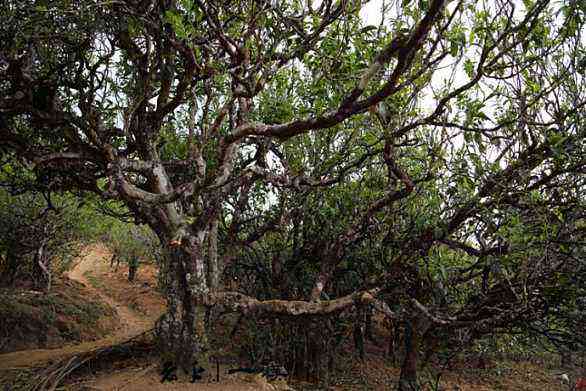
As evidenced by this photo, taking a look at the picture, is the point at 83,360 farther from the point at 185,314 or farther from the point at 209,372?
the point at 209,372

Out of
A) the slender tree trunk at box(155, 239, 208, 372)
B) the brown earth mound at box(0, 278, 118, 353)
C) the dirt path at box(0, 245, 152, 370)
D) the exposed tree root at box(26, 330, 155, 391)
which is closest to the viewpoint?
the slender tree trunk at box(155, 239, 208, 372)

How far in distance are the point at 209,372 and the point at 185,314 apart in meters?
1.07

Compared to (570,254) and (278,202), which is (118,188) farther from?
(570,254)

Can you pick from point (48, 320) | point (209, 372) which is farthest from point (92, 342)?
point (209, 372)

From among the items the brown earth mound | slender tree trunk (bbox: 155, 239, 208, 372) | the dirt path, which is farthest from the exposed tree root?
the brown earth mound

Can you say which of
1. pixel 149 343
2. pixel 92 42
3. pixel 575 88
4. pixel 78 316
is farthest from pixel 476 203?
pixel 78 316

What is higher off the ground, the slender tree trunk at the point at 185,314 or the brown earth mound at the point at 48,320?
the slender tree trunk at the point at 185,314

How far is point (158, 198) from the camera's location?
5.99 metres

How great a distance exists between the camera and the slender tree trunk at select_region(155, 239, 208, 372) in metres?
6.98

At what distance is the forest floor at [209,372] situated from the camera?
7031 mm

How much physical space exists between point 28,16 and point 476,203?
22.4ft

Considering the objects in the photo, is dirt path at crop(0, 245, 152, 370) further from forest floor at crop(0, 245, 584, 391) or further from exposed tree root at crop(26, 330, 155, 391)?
exposed tree root at crop(26, 330, 155, 391)

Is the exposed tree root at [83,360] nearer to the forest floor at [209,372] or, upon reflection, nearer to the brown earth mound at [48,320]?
the forest floor at [209,372]

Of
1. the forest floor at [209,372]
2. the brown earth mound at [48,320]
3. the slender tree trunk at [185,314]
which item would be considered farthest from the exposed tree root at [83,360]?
the brown earth mound at [48,320]
